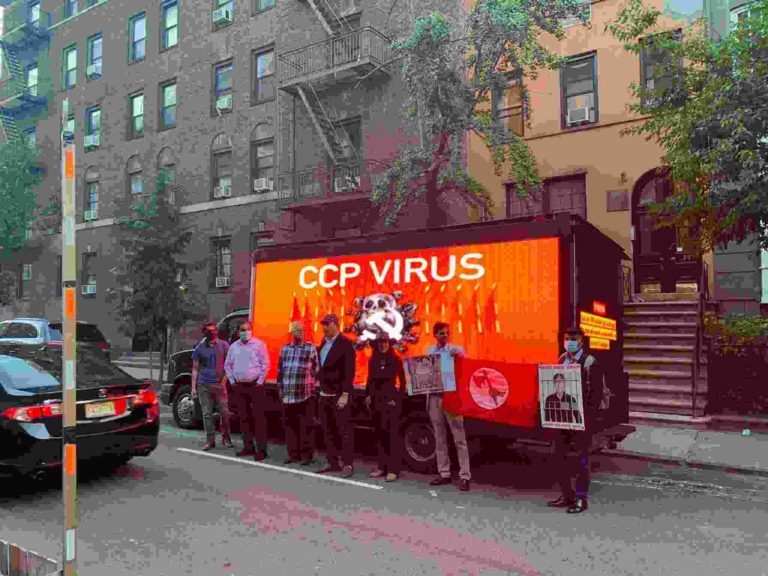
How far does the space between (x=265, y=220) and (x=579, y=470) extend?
16.1 m

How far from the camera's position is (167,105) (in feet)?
78.8

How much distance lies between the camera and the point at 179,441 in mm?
9562

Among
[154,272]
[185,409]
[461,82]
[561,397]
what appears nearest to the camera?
[561,397]

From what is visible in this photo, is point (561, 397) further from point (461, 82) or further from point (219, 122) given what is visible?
point (219, 122)

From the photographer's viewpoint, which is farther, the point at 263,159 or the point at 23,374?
the point at 263,159

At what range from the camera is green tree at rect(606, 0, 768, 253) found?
32.2 feet

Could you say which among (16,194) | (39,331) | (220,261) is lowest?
(39,331)

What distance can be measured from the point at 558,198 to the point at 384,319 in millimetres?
10238

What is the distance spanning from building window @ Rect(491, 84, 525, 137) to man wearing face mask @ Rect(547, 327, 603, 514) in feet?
38.5

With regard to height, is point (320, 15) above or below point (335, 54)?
above

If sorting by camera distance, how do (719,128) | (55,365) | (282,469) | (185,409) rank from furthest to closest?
(185,409) < (719,128) < (282,469) < (55,365)

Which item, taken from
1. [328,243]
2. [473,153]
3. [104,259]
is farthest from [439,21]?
[104,259]

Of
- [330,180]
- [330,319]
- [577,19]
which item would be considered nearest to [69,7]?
[330,180]

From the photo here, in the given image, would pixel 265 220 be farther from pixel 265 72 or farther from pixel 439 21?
pixel 439 21
